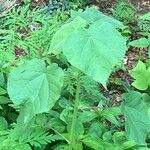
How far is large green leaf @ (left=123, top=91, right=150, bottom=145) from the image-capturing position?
1972 mm

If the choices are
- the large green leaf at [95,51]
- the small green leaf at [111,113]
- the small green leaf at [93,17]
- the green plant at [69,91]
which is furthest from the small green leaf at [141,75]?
the large green leaf at [95,51]

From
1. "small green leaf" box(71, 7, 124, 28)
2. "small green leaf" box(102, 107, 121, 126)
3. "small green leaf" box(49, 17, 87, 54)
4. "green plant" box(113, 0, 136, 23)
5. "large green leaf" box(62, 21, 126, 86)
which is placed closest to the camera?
"large green leaf" box(62, 21, 126, 86)

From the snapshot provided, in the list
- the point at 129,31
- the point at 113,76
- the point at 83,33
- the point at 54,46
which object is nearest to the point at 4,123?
the point at 54,46

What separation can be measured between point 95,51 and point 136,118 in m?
0.59

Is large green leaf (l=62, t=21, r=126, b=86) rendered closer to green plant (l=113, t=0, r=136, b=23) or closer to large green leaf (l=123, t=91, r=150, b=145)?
large green leaf (l=123, t=91, r=150, b=145)

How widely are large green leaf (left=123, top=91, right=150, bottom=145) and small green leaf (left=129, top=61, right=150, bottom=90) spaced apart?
4.91 ft

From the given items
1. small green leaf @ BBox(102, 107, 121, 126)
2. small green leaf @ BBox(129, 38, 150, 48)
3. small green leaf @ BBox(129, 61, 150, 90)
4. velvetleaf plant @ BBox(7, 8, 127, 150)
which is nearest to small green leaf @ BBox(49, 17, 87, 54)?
velvetleaf plant @ BBox(7, 8, 127, 150)

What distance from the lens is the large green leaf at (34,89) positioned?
1.66 m

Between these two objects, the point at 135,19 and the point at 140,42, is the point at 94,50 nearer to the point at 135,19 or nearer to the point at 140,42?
the point at 140,42

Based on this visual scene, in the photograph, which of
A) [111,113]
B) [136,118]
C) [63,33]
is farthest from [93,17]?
[111,113]

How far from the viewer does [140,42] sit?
4156 mm

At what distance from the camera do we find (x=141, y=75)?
11.6ft

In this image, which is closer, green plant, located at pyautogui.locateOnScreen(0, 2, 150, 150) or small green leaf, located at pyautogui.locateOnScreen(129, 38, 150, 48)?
green plant, located at pyautogui.locateOnScreen(0, 2, 150, 150)

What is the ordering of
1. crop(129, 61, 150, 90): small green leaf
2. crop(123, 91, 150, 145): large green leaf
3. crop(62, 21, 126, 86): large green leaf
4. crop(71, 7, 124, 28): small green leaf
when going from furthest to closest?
crop(129, 61, 150, 90): small green leaf
crop(123, 91, 150, 145): large green leaf
crop(71, 7, 124, 28): small green leaf
crop(62, 21, 126, 86): large green leaf
